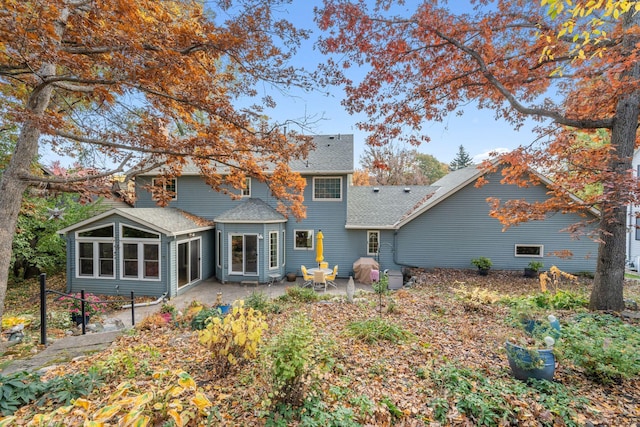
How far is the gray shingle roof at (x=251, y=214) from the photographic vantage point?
12461mm

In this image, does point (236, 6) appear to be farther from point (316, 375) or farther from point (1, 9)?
point (316, 375)

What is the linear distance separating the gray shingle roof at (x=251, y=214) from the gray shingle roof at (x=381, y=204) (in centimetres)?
376

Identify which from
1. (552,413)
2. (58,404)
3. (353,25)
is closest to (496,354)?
(552,413)

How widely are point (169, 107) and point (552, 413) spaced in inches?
319

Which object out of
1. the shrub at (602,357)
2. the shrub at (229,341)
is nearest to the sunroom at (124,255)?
the shrub at (229,341)

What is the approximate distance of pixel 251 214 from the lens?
12.7 meters

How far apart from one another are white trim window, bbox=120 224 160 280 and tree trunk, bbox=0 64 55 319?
5.17m

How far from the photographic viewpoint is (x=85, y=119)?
638 centimetres

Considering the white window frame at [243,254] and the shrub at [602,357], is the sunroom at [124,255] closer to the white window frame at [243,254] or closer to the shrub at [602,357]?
the white window frame at [243,254]

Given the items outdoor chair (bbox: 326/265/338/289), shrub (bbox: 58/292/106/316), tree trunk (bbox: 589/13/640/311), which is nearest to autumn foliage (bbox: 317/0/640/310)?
tree trunk (bbox: 589/13/640/311)

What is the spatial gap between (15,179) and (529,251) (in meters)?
17.5

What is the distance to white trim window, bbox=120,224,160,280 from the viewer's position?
10.6 metres

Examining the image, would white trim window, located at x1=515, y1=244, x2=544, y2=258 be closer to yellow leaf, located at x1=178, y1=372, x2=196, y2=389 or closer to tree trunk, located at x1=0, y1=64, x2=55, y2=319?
yellow leaf, located at x1=178, y1=372, x2=196, y2=389

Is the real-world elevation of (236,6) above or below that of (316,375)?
above
